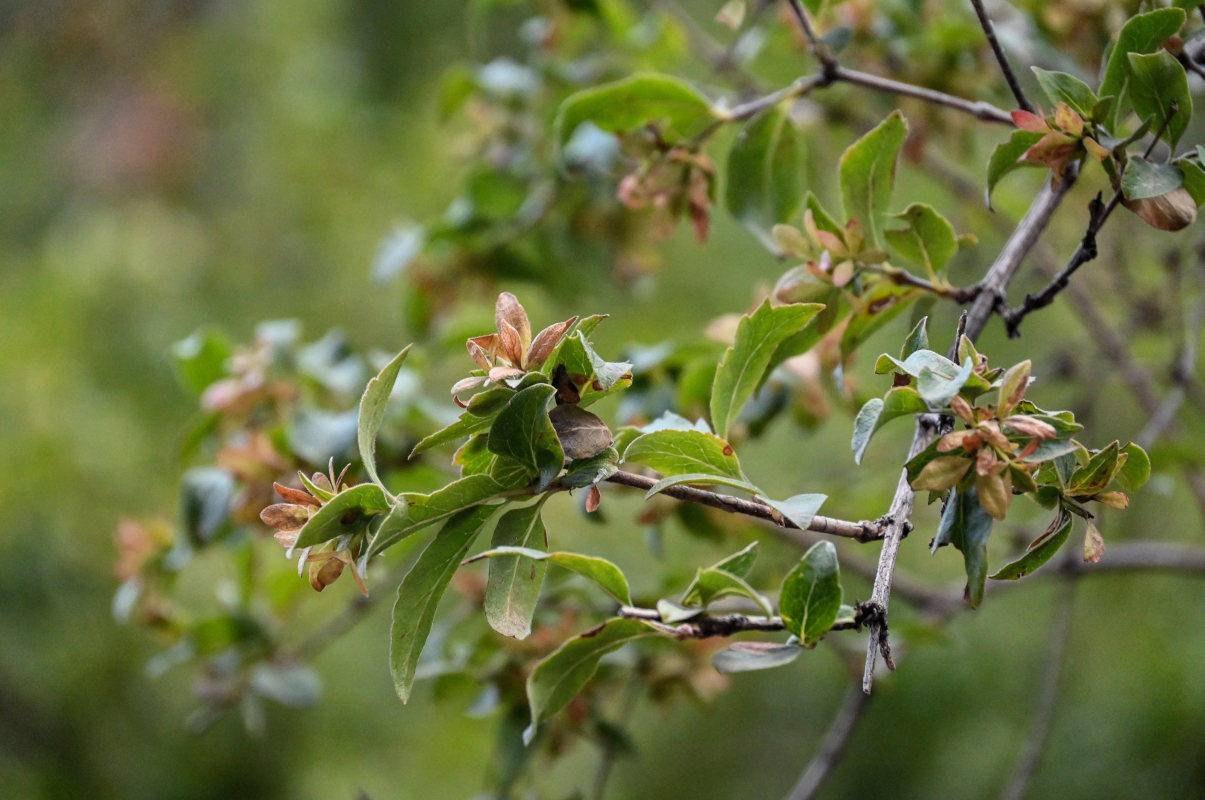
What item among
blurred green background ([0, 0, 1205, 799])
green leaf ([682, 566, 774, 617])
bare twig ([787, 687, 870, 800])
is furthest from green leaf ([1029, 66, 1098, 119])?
blurred green background ([0, 0, 1205, 799])

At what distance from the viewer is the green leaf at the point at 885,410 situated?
31 centimetres

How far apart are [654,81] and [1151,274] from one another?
2.52 ft

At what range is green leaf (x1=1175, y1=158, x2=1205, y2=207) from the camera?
1.21 ft

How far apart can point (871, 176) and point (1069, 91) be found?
9cm

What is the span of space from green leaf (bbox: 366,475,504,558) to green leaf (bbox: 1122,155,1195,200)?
251 millimetres

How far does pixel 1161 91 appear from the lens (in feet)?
1.23

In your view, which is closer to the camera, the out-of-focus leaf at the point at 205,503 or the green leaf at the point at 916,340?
the green leaf at the point at 916,340

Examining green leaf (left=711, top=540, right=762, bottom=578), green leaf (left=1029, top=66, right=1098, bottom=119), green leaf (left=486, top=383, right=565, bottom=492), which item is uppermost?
green leaf (left=1029, top=66, right=1098, bottom=119)

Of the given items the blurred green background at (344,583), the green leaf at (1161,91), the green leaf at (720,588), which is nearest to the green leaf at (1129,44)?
the green leaf at (1161,91)

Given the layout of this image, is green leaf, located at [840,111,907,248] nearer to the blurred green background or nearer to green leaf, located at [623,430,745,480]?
green leaf, located at [623,430,745,480]

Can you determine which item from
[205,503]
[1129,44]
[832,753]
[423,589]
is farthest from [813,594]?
[205,503]

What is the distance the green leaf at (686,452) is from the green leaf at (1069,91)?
18cm

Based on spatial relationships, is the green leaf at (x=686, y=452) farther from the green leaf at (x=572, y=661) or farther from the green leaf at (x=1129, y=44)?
the green leaf at (x=1129, y=44)

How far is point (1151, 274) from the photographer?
1063mm
